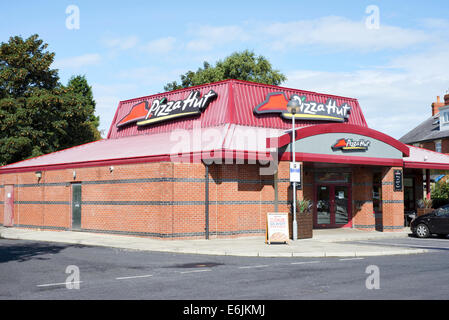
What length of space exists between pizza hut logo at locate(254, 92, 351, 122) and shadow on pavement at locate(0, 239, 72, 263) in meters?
11.5

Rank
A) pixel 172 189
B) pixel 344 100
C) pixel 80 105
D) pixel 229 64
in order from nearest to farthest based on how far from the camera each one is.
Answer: pixel 172 189, pixel 344 100, pixel 80 105, pixel 229 64

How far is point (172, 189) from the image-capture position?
20.0m

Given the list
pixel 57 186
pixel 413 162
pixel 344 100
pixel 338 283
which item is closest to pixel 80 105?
pixel 57 186

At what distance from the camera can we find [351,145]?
23.4m

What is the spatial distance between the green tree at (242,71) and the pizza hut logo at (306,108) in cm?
2973

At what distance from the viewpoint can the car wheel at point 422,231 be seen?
885 inches

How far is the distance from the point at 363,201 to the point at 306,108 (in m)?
5.61

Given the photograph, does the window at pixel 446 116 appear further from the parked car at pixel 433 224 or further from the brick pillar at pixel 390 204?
the parked car at pixel 433 224

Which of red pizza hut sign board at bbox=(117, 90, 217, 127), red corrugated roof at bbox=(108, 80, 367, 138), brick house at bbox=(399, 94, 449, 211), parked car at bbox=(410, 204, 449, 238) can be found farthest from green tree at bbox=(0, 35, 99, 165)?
brick house at bbox=(399, 94, 449, 211)

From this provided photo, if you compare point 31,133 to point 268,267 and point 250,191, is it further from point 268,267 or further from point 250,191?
point 268,267

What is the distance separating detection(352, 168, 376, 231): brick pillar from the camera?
25969mm

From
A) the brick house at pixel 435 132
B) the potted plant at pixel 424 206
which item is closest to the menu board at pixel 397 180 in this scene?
the potted plant at pixel 424 206

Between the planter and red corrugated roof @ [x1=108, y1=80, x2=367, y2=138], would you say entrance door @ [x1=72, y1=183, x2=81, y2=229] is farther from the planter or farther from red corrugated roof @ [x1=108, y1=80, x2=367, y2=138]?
the planter
